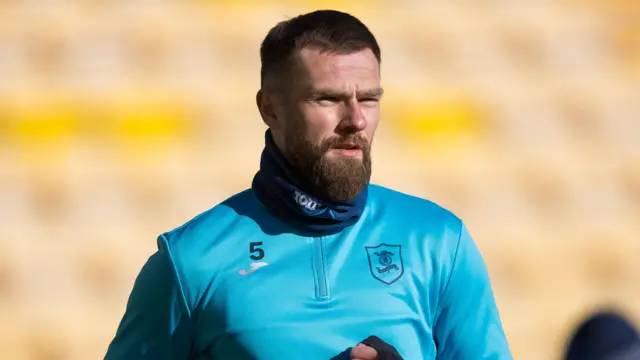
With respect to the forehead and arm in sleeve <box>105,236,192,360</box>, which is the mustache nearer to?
the forehead

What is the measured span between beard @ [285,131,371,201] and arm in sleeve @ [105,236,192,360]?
28 centimetres

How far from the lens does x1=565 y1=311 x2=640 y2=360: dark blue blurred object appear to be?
1.38 m

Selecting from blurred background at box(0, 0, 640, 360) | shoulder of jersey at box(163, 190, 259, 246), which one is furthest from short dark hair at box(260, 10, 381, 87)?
blurred background at box(0, 0, 640, 360)

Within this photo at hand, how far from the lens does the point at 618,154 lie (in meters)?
5.21

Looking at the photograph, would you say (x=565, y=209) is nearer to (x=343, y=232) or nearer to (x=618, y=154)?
(x=618, y=154)

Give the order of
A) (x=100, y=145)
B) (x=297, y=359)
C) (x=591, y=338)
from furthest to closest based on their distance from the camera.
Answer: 1. (x=100, y=145)
2. (x=297, y=359)
3. (x=591, y=338)

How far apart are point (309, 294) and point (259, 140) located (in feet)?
9.49

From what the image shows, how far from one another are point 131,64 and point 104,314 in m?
1.10

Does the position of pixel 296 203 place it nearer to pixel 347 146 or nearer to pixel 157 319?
pixel 347 146

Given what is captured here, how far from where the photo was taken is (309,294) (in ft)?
Answer: 6.48

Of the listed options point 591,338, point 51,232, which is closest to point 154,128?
point 51,232

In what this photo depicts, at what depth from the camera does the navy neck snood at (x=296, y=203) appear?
80.1 inches

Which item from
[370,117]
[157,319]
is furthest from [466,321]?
[157,319]

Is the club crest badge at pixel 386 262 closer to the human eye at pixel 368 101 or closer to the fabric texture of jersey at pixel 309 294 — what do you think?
the fabric texture of jersey at pixel 309 294
